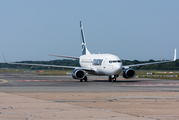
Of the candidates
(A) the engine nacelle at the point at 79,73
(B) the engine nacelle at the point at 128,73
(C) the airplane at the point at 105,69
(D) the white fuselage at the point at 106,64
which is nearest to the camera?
(D) the white fuselage at the point at 106,64

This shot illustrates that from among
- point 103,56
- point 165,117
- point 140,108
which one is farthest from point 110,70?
point 165,117

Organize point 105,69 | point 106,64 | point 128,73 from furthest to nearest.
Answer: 1. point 128,73
2. point 105,69
3. point 106,64

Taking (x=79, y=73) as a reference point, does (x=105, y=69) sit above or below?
above

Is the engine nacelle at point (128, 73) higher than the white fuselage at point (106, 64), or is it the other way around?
the white fuselage at point (106, 64)

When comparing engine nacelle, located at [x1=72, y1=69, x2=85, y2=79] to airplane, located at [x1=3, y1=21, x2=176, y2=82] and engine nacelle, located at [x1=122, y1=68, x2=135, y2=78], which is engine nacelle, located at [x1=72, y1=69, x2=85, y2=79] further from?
engine nacelle, located at [x1=122, y1=68, x2=135, y2=78]

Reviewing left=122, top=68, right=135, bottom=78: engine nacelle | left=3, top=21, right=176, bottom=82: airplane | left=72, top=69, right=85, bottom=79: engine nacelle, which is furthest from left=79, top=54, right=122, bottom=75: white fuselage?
left=72, top=69, right=85, bottom=79: engine nacelle

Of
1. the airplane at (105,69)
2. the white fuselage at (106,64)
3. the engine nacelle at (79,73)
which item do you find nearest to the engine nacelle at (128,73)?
the airplane at (105,69)

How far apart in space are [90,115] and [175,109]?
3.88 metres

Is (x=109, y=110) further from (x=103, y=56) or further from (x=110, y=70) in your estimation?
(x=103, y=56)

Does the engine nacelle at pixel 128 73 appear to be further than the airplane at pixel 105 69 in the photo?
Yes

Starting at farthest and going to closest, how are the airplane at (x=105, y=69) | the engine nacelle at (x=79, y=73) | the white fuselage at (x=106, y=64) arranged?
the engine nacelle at (x=79, y=73) → the airplane at (x=105, y=69) → the white fuselage at (x=106, y=64)

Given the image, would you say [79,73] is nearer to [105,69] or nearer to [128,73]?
[105,69]

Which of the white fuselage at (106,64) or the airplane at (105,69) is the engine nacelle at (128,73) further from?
the white fuselage at (106,64)

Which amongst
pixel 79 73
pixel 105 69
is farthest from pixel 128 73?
pixel 79 73
